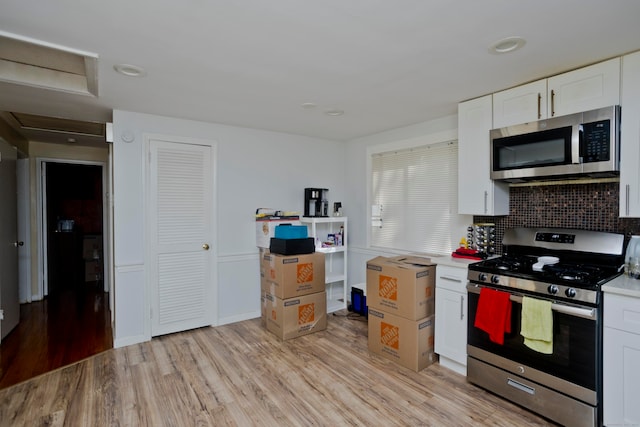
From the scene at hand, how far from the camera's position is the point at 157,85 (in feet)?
8.61

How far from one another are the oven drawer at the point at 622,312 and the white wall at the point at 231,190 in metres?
3.30

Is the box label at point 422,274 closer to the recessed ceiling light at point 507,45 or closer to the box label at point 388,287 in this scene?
the box label at point 388,287

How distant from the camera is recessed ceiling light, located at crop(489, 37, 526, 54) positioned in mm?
1932

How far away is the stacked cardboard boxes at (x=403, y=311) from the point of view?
2.79m

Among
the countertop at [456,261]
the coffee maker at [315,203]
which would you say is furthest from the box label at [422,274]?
the coffee maker at [315,203]

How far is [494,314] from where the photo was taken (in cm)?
231

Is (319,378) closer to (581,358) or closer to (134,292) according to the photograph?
(581,358)

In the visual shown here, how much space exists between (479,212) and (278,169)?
245 centimetres

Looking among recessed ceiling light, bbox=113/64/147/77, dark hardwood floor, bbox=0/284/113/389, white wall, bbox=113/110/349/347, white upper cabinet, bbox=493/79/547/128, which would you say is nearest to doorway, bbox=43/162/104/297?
dark hardwood floor, bbox=0/284/113/389

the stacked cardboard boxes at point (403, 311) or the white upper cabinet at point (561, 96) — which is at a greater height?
the white upper cabinet at point (561, 96)

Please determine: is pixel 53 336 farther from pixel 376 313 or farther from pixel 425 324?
pixel 425 324

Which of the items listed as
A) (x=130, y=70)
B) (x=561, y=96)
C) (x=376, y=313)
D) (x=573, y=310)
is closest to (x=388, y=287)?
(x=376, y=313)

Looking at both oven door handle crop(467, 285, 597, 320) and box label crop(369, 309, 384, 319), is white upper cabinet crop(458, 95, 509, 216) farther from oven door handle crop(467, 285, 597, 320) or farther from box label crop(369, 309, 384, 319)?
box label crop(369, 309, 384, 319)

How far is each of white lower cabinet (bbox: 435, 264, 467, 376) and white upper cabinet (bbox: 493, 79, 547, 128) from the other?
1252 mm
